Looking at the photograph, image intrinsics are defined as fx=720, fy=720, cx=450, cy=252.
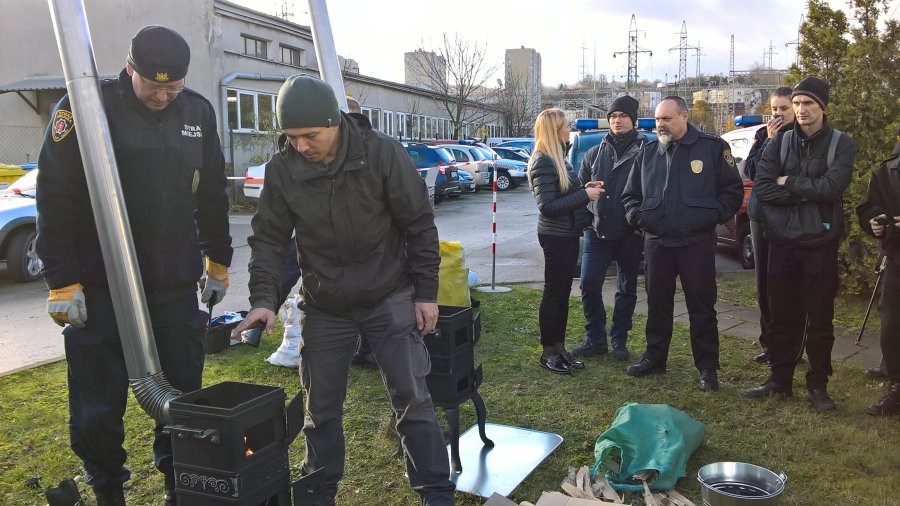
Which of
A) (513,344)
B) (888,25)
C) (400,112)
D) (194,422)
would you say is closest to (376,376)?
(513,344)

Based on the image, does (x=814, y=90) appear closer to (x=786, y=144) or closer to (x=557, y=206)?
(x=786, y=144)

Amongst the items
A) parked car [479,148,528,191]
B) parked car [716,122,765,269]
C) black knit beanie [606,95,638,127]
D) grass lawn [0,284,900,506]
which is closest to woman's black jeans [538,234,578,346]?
grass lawn [0,284,900,506]

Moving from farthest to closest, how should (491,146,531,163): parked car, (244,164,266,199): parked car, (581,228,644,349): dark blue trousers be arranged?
(491,146,531,163): parked car
(244,164,266,199): parked car
(581,228,644,349): dark blue trousers

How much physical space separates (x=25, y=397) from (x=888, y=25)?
26.5ft

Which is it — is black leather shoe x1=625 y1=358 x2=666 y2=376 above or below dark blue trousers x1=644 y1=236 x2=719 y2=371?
below

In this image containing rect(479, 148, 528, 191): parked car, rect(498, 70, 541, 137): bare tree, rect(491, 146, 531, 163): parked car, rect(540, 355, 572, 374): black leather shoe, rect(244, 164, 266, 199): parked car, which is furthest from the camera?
rect(498, 70, 541, 137): bare tree

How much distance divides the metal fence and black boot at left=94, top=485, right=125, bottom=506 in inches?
805

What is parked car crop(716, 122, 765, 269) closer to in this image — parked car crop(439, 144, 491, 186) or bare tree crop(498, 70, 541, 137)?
parked car crop(439, 144, 491, 186)

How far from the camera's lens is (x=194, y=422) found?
252cm

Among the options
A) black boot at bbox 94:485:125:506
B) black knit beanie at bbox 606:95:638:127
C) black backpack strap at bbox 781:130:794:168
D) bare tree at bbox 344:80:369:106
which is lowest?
black boot at bbox 94:485:125:506

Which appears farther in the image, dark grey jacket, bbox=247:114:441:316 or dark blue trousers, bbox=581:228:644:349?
dark blue trousers, bbox=581:228:644:349

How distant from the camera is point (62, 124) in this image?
316 centimetres

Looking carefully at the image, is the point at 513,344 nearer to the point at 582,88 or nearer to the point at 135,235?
the point at 135,235

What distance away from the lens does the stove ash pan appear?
247 cm
